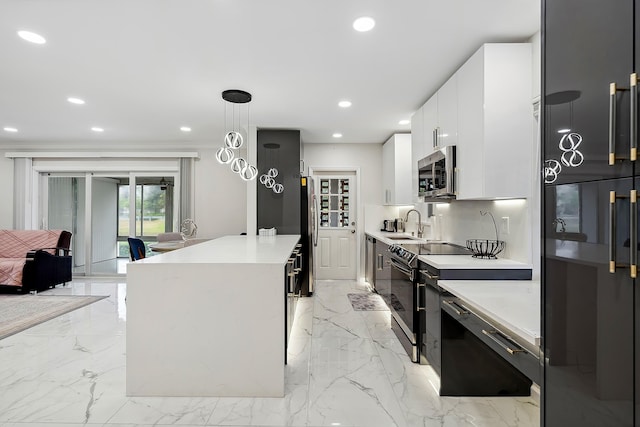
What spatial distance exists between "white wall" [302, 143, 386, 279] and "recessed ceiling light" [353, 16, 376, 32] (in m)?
3.72

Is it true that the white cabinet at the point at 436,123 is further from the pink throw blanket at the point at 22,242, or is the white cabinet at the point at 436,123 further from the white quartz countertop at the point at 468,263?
the pink throw blanket at the point at 22,242

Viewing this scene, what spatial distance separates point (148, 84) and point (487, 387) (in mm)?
3828

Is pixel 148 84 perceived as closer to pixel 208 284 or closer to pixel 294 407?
pixel 208 284

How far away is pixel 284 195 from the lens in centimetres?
488

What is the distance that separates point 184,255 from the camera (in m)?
2.57

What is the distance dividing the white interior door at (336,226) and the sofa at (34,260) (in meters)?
4.24

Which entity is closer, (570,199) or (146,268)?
(570,199)

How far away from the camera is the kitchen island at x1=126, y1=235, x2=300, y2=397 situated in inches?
86.7

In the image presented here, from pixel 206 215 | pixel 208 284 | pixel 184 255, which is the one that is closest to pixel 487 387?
pixel 208 284

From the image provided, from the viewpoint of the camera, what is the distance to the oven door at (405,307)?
8.97ft

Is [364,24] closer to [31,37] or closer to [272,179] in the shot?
[31,37]

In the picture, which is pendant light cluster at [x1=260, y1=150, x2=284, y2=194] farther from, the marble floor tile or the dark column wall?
the marble floor tile

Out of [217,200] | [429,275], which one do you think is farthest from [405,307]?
[217,200]

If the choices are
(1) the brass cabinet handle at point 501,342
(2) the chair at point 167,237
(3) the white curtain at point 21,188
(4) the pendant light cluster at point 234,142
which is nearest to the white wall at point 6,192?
(3) the white curtain at point 21,188
